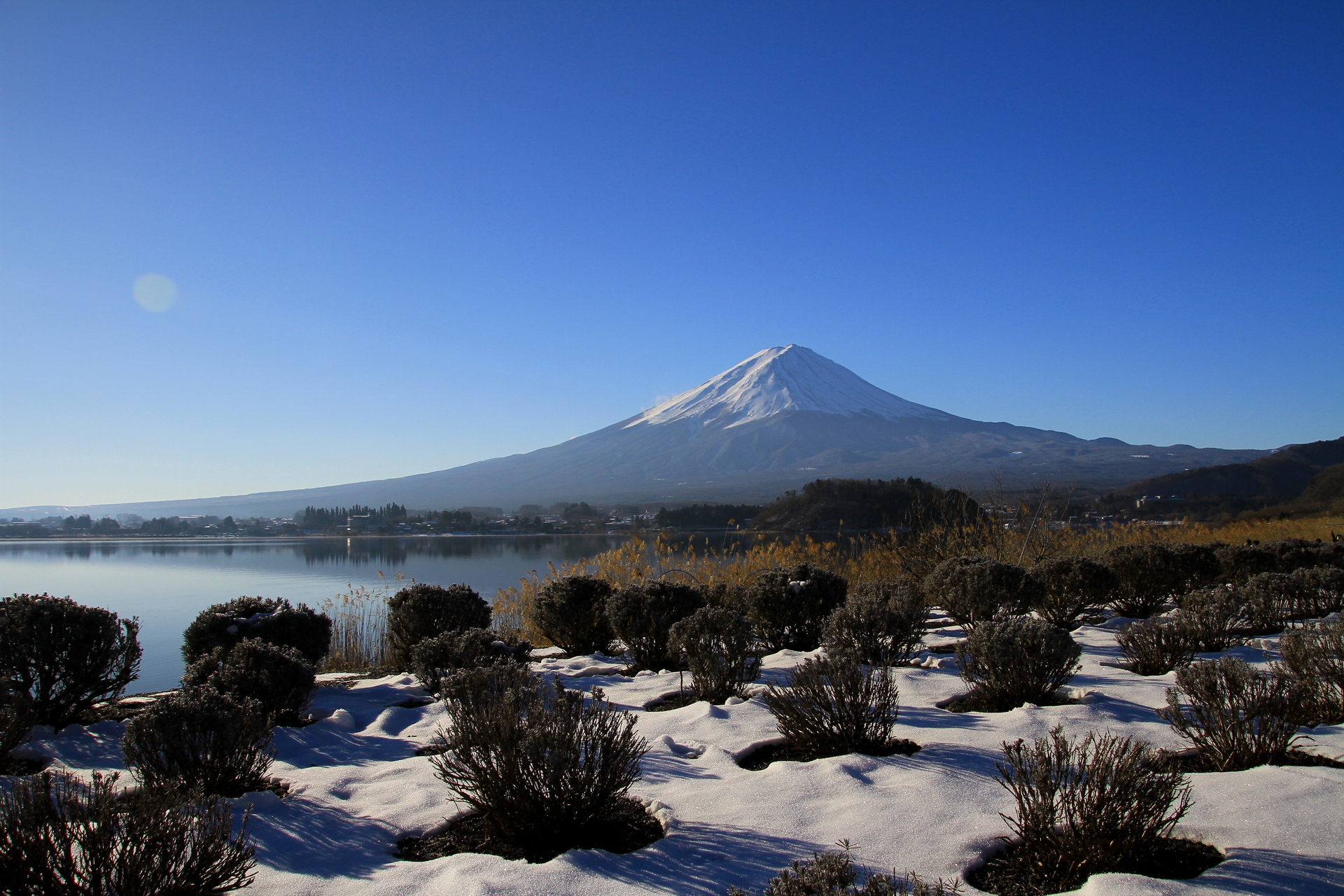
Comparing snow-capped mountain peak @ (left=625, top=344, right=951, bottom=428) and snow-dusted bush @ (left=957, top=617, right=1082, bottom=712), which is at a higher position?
snow-capped mountain peak @ (left=625, top=344, right=951, bottom=428)

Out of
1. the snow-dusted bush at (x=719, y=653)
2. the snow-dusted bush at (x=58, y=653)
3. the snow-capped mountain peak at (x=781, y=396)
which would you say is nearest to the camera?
the snow-dusted bush at (x=58, y=653)

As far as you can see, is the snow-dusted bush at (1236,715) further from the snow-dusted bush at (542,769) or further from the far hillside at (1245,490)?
the far hillside at (1245,490)

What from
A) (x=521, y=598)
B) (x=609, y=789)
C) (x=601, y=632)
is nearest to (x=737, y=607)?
(x=601, y=632)

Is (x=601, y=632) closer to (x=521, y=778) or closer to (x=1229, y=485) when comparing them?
(x=521, y=778)

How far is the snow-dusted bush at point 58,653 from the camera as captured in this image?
485 centimetres

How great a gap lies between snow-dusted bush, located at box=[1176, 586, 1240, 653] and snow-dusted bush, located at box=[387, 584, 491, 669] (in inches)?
246

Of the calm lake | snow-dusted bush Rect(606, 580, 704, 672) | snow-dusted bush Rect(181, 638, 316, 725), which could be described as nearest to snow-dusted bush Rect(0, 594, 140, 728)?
snow-dusted bush Rect(181, 638, 316, 725)

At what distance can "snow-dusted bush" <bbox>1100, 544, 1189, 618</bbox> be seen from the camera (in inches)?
328

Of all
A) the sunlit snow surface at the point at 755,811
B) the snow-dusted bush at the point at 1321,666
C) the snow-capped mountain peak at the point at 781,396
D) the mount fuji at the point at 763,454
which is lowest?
the sunlit snow surface at the point at 755,811

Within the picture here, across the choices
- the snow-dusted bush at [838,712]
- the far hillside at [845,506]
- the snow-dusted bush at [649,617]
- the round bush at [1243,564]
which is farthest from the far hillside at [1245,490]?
the snow-dusted bush at [838,712]

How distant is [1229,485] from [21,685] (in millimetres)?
36730

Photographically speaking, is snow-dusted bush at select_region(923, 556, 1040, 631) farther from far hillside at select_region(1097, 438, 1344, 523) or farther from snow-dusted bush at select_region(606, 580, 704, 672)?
far hillside at select_region(1097, 438, 1344, 523)

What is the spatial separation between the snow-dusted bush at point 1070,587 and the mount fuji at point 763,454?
43.4 m

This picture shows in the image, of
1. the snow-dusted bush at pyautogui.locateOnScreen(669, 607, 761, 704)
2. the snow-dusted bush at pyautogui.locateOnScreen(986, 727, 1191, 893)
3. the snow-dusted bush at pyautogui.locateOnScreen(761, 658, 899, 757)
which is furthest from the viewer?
the snow-dusted bush at pyautogui.locateOnScreen(669, 607, 761, 704)
